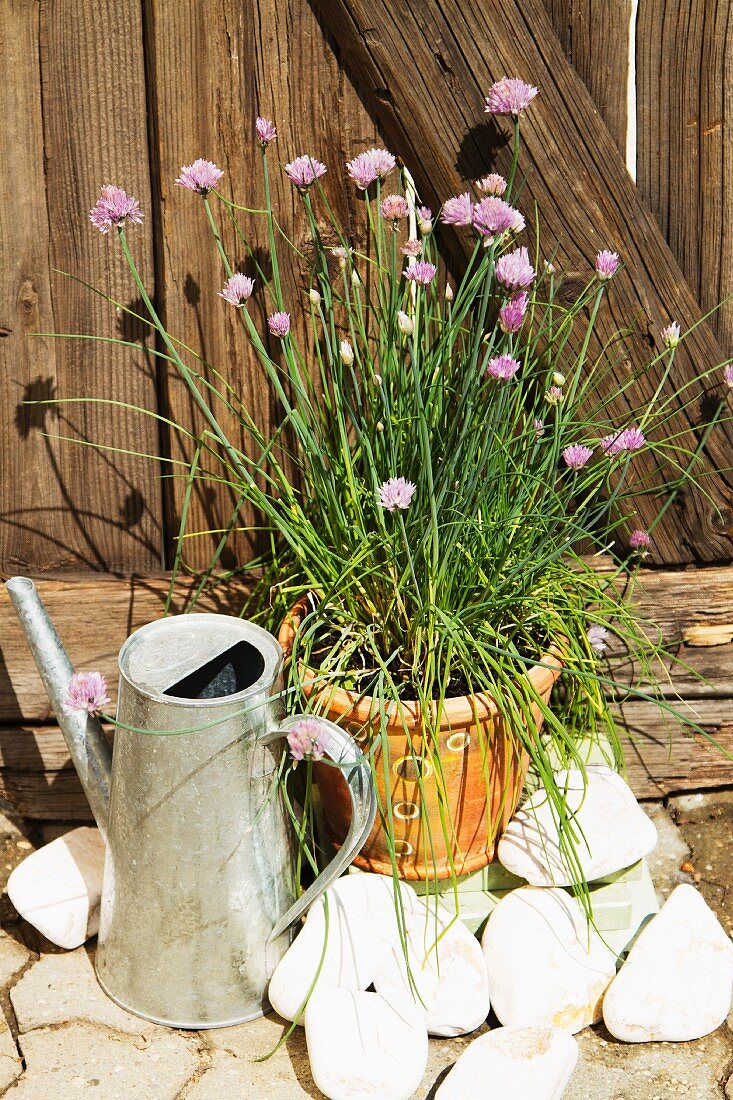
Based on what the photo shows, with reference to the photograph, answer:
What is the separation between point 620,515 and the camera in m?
2.09

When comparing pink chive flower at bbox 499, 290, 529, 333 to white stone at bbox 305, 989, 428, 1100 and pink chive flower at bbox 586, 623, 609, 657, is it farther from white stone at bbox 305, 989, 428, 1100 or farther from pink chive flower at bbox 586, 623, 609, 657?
white stone at bbox 305, 989, 428, 1100

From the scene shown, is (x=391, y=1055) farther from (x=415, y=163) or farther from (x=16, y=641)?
(x=415, y=163)

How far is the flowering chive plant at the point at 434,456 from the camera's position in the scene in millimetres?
1665

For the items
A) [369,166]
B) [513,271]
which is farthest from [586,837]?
[369,166]

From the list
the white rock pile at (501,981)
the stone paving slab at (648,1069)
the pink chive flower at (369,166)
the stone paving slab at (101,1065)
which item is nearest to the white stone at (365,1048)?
the white rock pile at (501,981)

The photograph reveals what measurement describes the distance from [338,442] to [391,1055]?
3.55 ft

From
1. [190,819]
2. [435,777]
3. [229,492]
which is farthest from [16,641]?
[435,777]

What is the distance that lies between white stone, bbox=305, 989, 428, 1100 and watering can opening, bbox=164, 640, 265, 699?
0.53 meters

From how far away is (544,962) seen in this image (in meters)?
1.72

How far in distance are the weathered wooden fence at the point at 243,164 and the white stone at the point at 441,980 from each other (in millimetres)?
879

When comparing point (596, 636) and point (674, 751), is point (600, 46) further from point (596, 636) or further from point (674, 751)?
point (674, 751)

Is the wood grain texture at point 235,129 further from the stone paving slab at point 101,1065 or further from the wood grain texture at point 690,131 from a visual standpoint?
the stone paving slab at point 101,1065

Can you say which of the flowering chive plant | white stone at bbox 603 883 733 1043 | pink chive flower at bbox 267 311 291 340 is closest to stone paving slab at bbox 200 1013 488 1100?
white stone at bbox 603 883 733 1043

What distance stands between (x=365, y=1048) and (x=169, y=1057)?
1.17ft
